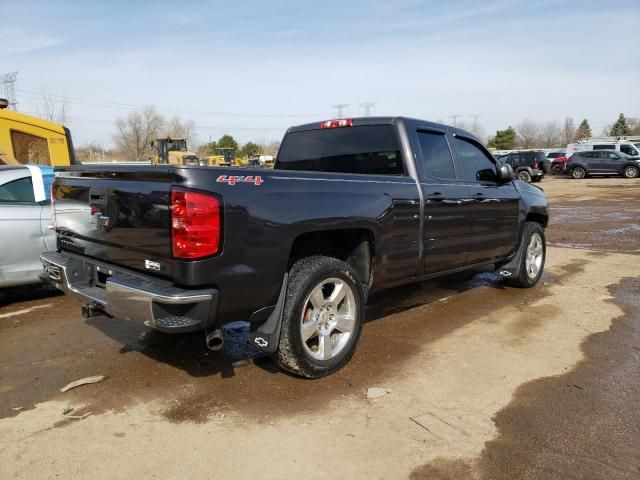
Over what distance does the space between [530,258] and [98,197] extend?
518 cm

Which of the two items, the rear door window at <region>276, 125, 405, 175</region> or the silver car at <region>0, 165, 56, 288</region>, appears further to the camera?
the silver car at <region>0, 165, 56, 288</region>

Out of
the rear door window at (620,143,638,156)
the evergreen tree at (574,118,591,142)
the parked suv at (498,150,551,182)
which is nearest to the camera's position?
the parked suv at (498,150,551,182)

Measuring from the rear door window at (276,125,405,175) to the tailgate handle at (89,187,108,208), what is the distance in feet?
7.30

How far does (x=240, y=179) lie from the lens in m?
3.12

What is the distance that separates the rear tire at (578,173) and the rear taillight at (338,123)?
33486mm

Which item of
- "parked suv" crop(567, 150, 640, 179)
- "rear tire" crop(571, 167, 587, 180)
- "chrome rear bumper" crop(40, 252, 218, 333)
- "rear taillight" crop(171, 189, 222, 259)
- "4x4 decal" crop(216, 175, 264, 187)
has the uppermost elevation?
"4x4 decal" crop(216, 175, 264, 187)

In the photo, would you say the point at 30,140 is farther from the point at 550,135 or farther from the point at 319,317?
the point at 550,135

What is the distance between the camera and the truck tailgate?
3.10 meters

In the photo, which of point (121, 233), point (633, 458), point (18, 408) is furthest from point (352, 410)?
point (18, 408)

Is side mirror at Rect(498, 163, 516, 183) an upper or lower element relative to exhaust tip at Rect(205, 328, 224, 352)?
upper

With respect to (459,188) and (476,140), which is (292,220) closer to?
(459,188)

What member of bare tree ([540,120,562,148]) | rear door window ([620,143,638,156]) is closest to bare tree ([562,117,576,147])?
bare tree ([540,120,562,148])

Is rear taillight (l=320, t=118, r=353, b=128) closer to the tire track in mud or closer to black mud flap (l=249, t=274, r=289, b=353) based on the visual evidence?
black mud flap (l=249, t=274, r=289, b=353)

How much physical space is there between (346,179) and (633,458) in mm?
2475
